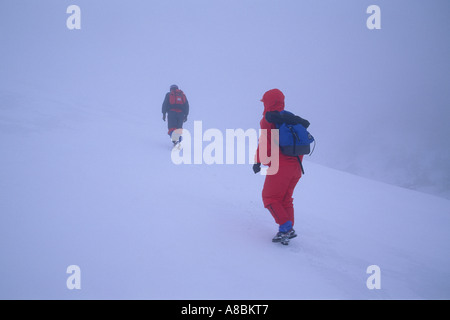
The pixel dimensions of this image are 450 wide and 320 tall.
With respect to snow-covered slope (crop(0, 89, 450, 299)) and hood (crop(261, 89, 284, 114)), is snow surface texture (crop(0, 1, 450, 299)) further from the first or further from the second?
hood (crop(261, 89, 284, 114))

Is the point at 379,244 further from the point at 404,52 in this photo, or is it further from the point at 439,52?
the point at 404,52

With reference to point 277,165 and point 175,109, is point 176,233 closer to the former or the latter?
point 277,165

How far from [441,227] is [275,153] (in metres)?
4.24

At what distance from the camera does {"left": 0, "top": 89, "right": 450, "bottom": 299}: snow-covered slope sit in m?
2.12

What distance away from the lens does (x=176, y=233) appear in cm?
291

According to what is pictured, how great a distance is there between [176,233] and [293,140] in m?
1.72

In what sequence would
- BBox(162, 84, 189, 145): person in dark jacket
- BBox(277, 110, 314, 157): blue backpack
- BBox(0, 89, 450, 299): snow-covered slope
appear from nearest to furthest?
BBox(0, 89, 450, 299): snow-covered slope < BBox(277, 110, 314, 157): blue backpack < BBox(162, 84, 189, 145): person in dark jacket

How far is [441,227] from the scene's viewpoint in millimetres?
4789

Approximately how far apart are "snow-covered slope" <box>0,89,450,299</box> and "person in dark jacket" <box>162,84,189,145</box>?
142cm

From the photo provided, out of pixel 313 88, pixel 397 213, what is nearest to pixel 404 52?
pixel 313 88

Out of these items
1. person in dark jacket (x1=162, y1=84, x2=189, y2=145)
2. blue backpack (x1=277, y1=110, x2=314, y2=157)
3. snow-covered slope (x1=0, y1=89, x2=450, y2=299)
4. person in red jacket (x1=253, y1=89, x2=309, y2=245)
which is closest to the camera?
snow-covered slope (x1=0, y1=89, x2=450, y2=299)

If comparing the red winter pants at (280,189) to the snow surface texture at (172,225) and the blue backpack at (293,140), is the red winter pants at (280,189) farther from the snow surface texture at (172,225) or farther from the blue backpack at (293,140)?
the snow surface texture at (172,225)

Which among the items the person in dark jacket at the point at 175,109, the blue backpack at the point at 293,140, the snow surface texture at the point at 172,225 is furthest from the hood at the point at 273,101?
the person in dark jacket at the point at 175,109

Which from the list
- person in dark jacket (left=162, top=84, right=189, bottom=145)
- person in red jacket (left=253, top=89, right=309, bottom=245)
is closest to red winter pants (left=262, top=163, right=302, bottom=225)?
person in red jacket (left=253, top=89, right=309, bottom=245)
